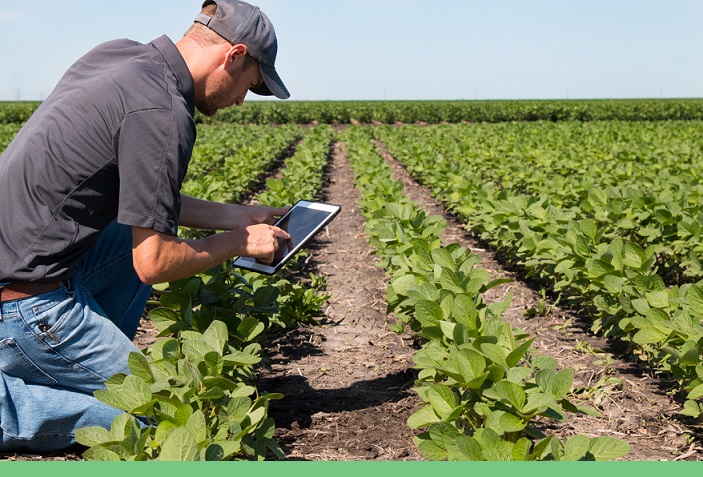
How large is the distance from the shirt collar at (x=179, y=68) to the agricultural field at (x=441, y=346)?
869 millimetres

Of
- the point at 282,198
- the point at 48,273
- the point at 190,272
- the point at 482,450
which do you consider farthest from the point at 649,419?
the point at 282,198

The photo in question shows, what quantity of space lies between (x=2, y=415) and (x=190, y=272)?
36.1 inches

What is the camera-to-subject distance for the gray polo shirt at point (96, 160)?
2.35 metres

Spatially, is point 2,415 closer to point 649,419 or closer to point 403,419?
point 403,419

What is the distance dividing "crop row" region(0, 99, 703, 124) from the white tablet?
1324 inches

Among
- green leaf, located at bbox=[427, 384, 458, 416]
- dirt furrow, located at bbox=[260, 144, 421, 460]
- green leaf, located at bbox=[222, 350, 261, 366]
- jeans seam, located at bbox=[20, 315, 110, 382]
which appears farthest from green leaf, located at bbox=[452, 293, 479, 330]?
jeans seam, located at bbox=[20, 315, 110, 382]

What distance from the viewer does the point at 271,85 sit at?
108 inches

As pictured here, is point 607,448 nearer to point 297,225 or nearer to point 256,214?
point 297,225

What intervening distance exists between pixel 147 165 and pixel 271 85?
65 centimetres

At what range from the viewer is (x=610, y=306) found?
3.90 metres

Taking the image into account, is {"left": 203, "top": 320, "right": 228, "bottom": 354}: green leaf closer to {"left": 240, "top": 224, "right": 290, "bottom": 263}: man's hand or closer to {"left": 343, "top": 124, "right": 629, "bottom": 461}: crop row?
{"left": 240, "top": 224, "right": 290, "bottom": 263}: man's hand

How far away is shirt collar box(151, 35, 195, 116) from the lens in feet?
8.34

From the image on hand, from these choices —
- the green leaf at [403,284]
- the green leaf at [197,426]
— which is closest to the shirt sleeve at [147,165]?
the green leaf at [197,426]

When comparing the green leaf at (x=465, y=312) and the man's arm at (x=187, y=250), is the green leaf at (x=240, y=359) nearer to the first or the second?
the man's arm at (x=187, y=250)
